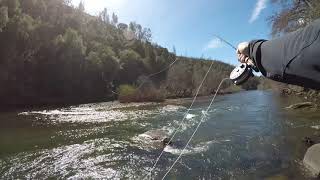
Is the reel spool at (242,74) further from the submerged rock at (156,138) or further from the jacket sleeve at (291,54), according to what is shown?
the submerged rock at (156,138)

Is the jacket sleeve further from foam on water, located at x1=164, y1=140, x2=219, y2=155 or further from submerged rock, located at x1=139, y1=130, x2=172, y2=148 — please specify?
submerged rock, located at x1=139, y1=130, x2=172, y2=148

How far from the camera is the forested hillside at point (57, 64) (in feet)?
131

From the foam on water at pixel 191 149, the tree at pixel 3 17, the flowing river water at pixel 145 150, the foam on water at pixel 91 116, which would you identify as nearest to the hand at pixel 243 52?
the flowing river water at pixel 145 150

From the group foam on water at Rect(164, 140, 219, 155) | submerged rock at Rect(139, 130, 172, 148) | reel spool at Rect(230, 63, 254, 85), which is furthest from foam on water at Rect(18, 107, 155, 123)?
reel spool at Rect(230, 63, 254, 85)

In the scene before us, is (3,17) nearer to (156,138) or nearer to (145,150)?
(156,138)

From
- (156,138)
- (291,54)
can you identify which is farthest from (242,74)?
(156,138)

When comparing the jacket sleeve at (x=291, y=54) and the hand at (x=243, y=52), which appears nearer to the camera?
the jacket sleeve at (x=291, y=54)

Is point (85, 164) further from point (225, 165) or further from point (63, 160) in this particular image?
point (225, 165)

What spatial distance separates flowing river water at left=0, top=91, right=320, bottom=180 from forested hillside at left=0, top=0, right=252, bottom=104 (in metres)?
Answer: 15.6

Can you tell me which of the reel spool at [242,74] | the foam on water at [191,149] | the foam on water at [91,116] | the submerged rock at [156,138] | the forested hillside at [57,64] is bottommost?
the foam on water at [191,149]

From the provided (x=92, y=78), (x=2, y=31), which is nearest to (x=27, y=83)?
(x=2, y=31)

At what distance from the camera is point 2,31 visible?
38281 mm

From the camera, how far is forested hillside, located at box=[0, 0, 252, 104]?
1572 inches

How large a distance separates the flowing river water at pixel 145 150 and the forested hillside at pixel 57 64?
15637mm
